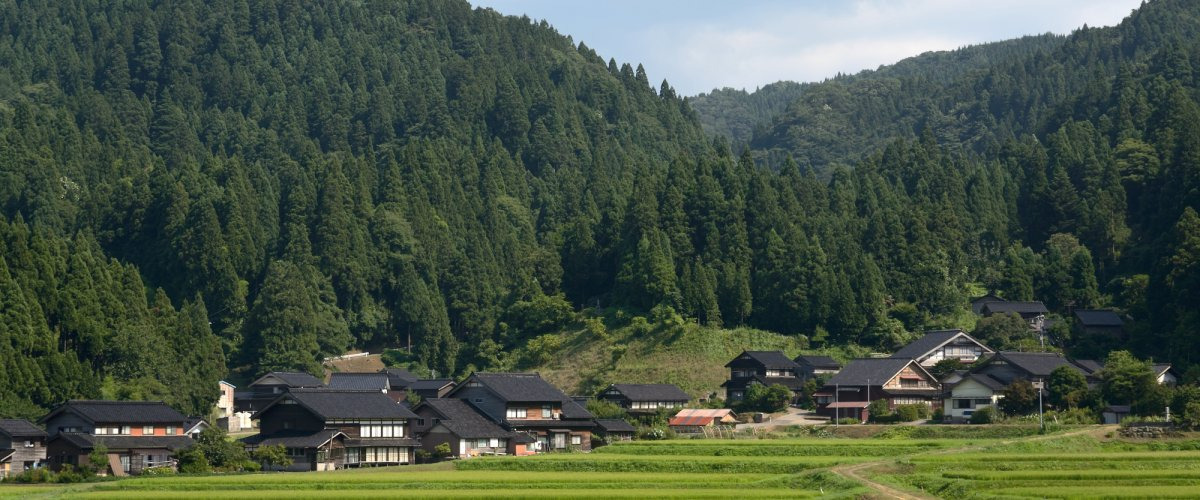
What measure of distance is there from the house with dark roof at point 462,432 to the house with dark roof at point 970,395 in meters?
18.9

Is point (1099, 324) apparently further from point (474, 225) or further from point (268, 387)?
point (474, 225)

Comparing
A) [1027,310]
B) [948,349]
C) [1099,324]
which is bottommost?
[948,349]

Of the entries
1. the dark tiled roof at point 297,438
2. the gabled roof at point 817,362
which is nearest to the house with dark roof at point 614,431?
the dark tiled roof at point 297,438

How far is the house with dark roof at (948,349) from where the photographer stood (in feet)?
265

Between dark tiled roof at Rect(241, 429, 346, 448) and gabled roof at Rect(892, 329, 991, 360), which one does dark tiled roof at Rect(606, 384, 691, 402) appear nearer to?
gabled roof at Rect(892, 329, 991, 360)

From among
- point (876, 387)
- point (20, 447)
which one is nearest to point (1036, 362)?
point (876, 387)

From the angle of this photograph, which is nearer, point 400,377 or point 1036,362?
point 1036,362

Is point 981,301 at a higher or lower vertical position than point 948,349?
higher

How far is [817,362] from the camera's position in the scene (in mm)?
84500

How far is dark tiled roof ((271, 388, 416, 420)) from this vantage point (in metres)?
64.0

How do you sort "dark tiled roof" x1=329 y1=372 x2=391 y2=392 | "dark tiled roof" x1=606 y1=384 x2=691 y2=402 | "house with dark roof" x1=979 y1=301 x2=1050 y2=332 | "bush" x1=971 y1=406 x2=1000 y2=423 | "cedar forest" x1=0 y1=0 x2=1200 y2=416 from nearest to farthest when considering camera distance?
"bush" x1=971 y1=406 x2=1000 y2=423
"dark tiled roof" x1=606 y1=384 x2=691 y2=402
"cedar forest" x1=0 y1=0 x2=1200 y2=416
"house with dark roof" x1=979 y1=301 x2=1050 y2=332
"dark tiled roof" x1=329 y1=372 x2=391 y2=392

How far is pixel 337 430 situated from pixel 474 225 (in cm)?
6212

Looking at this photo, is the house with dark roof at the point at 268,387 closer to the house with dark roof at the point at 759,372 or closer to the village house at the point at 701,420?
the house with dark roof at the point at 759,372

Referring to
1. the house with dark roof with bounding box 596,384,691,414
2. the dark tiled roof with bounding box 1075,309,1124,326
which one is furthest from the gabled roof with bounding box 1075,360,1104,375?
the house with dark roof with bounding box 596,384,691,414
